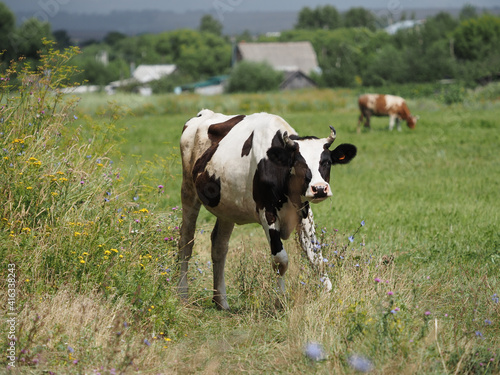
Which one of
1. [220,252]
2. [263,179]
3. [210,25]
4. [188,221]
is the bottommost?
[210,25]

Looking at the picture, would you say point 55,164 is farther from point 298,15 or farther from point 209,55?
point 298,15

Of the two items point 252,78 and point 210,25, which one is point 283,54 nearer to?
point 252,78

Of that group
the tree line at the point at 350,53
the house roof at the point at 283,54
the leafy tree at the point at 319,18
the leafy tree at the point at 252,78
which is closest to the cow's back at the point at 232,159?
the tree line at the point at 350,53

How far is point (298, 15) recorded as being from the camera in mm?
188750

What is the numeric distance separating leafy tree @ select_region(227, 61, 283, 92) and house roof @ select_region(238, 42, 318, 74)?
1882 cm

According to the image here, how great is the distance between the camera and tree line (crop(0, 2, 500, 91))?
2096 inches

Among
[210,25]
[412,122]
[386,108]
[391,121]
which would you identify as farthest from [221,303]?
[210,25]

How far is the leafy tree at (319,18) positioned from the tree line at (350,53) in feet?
106

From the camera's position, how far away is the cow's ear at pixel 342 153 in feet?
18.6

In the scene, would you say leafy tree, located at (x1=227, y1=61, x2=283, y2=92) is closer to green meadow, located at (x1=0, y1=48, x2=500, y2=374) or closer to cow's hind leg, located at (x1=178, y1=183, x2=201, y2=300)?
green meadow, located at (x1=0, y1=48, x2=500, y2=374)

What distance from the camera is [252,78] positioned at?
6425cm

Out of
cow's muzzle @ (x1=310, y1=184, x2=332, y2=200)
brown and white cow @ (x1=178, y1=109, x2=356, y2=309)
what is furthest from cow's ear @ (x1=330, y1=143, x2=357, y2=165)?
cow's muzzle @ (x1=310, y1=184, x2=332, y2=200)

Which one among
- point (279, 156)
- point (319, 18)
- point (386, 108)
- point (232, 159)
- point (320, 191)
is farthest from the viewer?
point (319, 18)

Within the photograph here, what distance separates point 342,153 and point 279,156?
588mm
